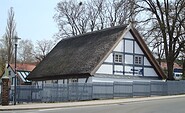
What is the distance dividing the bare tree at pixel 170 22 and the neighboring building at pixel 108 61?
8015 millimetres

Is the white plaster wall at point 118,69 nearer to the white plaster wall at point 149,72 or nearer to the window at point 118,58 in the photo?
the window at point 118,58

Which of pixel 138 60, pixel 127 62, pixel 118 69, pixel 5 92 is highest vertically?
pixel 138 60

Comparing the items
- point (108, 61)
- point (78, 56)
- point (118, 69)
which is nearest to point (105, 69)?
point (108, 61)

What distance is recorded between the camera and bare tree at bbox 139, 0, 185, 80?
4878 centimetres

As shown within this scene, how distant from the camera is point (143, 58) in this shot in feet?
142

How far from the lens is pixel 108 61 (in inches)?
1565

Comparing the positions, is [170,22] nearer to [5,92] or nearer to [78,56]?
[78,56]

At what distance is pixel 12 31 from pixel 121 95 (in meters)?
33.3

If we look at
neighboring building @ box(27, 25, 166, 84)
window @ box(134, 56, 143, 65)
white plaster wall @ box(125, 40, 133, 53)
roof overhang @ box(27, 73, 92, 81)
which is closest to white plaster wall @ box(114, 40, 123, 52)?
neighboring building @ box(27, 25, 166, 84)

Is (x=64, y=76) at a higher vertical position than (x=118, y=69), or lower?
lower

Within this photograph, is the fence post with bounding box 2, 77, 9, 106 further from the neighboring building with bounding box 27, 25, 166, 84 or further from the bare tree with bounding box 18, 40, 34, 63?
the bare tree with bounding box 18, 40, 34, 63

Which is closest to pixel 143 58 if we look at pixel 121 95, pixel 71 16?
pixel 121 95

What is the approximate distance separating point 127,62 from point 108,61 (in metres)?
3.04

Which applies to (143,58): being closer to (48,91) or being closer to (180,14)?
(180,14)
